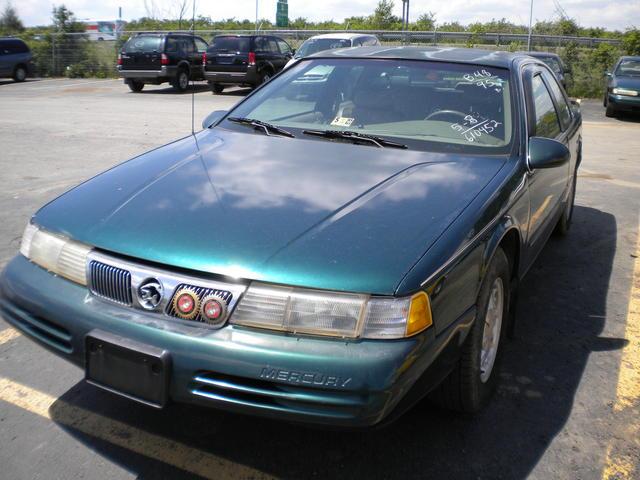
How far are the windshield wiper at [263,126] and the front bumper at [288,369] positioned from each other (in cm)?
→ 161

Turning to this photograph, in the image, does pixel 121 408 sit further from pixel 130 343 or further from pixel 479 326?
pixel 479 326

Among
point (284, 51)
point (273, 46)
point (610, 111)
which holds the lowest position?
point (610, 111)

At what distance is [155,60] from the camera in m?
19.8

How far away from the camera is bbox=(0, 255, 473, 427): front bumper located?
2072 mm

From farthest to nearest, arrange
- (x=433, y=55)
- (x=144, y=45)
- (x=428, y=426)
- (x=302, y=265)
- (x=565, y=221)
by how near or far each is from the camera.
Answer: (x=144, y=45) → (x=565, y=221) → (x=433, y=55) → (x=428, y=426) → (x=302, y=265)

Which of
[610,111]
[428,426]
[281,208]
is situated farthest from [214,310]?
[610,111]

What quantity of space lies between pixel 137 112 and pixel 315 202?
12775 mm

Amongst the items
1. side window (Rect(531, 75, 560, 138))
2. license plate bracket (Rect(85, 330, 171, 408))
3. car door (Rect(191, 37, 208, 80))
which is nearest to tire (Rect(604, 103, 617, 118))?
car door (Rect(191, 37, 208, 80))

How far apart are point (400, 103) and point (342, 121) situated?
1.13ft

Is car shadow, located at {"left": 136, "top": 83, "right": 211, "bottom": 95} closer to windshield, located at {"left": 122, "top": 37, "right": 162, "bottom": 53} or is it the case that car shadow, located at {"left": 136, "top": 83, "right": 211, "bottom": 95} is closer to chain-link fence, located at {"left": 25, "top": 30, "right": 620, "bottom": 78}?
windshield, located at {"left": 122, "top": 37, "right": 162, "bottom": 53}

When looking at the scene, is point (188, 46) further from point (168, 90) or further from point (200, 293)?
point (200, 293)

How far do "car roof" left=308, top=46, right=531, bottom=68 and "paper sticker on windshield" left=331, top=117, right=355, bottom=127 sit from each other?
1.80ft

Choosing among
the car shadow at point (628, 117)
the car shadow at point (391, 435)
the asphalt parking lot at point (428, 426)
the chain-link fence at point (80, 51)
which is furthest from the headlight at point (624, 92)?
the car shadow at point (391, 435)

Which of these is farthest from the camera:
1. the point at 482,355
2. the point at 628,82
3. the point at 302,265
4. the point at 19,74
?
the point at 19,74
